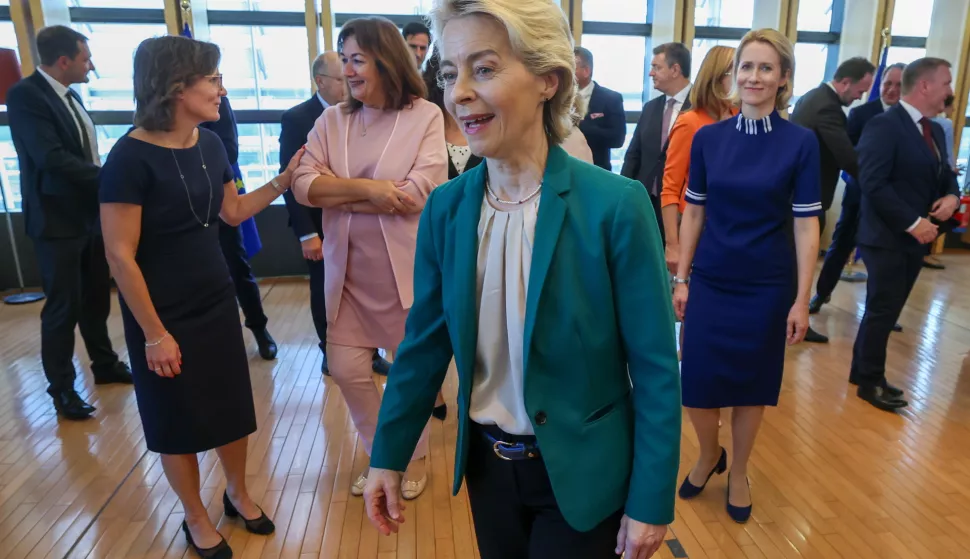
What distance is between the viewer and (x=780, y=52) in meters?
2.17

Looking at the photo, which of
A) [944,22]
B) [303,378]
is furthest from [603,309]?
[944,22]

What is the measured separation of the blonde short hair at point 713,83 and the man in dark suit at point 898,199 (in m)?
1.00

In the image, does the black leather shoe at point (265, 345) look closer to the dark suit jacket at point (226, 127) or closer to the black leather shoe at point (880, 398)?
the dark suit jacket at point (226, 127)

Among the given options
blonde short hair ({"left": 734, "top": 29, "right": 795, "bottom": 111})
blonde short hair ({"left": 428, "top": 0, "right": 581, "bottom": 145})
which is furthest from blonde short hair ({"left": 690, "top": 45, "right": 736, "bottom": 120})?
blonde short hair ({"left": 428, "top": 0, "right": 581, "bottom": 145})

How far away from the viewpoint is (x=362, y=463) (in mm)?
2832

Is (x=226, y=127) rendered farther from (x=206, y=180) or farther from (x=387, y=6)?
(x=387, y=6)

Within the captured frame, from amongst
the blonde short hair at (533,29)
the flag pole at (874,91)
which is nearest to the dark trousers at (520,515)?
the blonde short hair at (533,29)

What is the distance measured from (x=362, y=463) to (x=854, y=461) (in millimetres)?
2198

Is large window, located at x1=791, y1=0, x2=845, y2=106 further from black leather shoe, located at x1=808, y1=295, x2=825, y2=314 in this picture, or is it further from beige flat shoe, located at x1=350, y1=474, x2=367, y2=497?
beige flat shoe, located at x1=350, y1=474, x2=367, y2=497

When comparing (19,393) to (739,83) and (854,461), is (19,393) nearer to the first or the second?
(739,83)

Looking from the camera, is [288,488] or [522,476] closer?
[522,476]

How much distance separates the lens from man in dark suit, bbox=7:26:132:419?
3135 millimetres

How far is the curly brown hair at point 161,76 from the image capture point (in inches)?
73.0

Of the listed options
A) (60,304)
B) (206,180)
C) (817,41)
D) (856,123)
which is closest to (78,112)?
(60,304)
